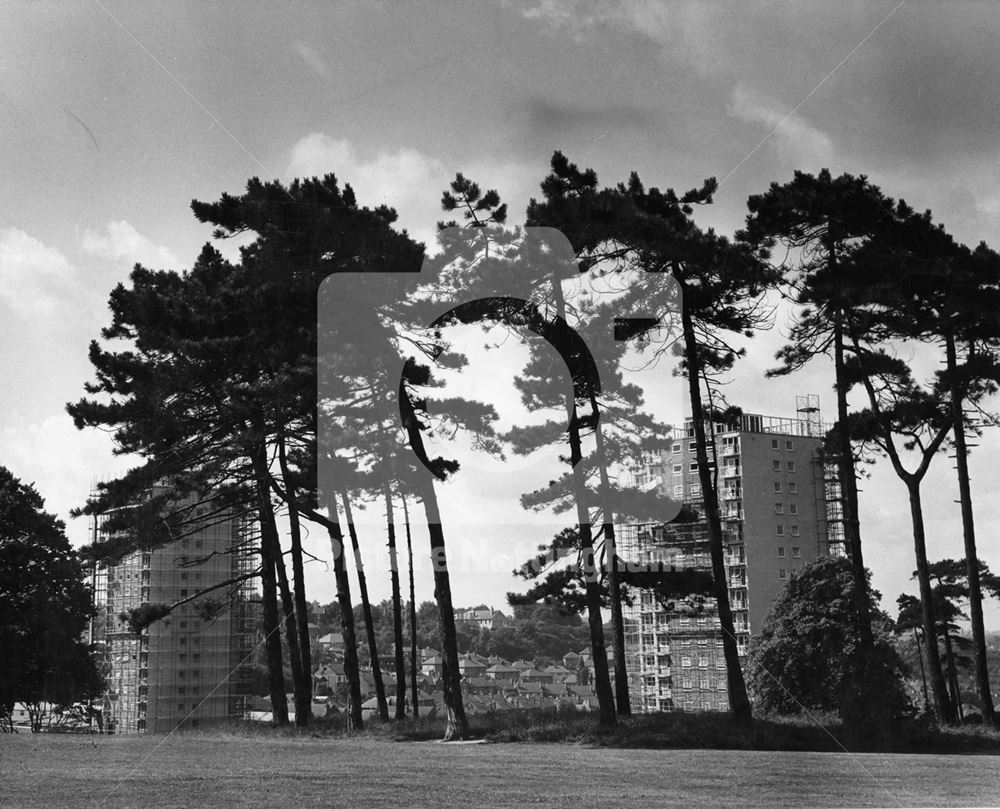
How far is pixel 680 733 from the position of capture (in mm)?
20859

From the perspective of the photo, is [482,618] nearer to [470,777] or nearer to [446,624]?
[446,624]

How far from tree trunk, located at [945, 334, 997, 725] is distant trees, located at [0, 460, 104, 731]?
2811cm

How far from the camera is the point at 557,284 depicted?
78.2 feet

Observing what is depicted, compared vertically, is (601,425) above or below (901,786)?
above

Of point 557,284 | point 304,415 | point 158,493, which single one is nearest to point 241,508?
point 158,493

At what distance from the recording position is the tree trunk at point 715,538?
2284 centimetres

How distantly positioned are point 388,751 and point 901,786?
837 centimetres

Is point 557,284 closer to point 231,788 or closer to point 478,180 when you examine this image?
point 478,180

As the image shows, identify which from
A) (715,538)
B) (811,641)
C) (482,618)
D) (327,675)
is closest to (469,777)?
(715,538)

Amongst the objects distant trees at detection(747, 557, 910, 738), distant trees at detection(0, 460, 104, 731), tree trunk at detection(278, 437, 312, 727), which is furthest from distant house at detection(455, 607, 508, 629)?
distant trees at detection(0, 460, 104, 731)

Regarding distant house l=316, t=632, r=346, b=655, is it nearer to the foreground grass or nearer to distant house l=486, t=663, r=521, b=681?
distant house l=486, t=663, r=521, b=681

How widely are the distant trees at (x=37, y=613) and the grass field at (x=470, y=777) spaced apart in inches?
804

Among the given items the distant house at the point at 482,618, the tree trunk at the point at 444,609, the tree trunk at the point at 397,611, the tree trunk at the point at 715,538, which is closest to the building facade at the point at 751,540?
the distant house at the point at 482,618

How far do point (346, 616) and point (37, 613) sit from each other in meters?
16.1
